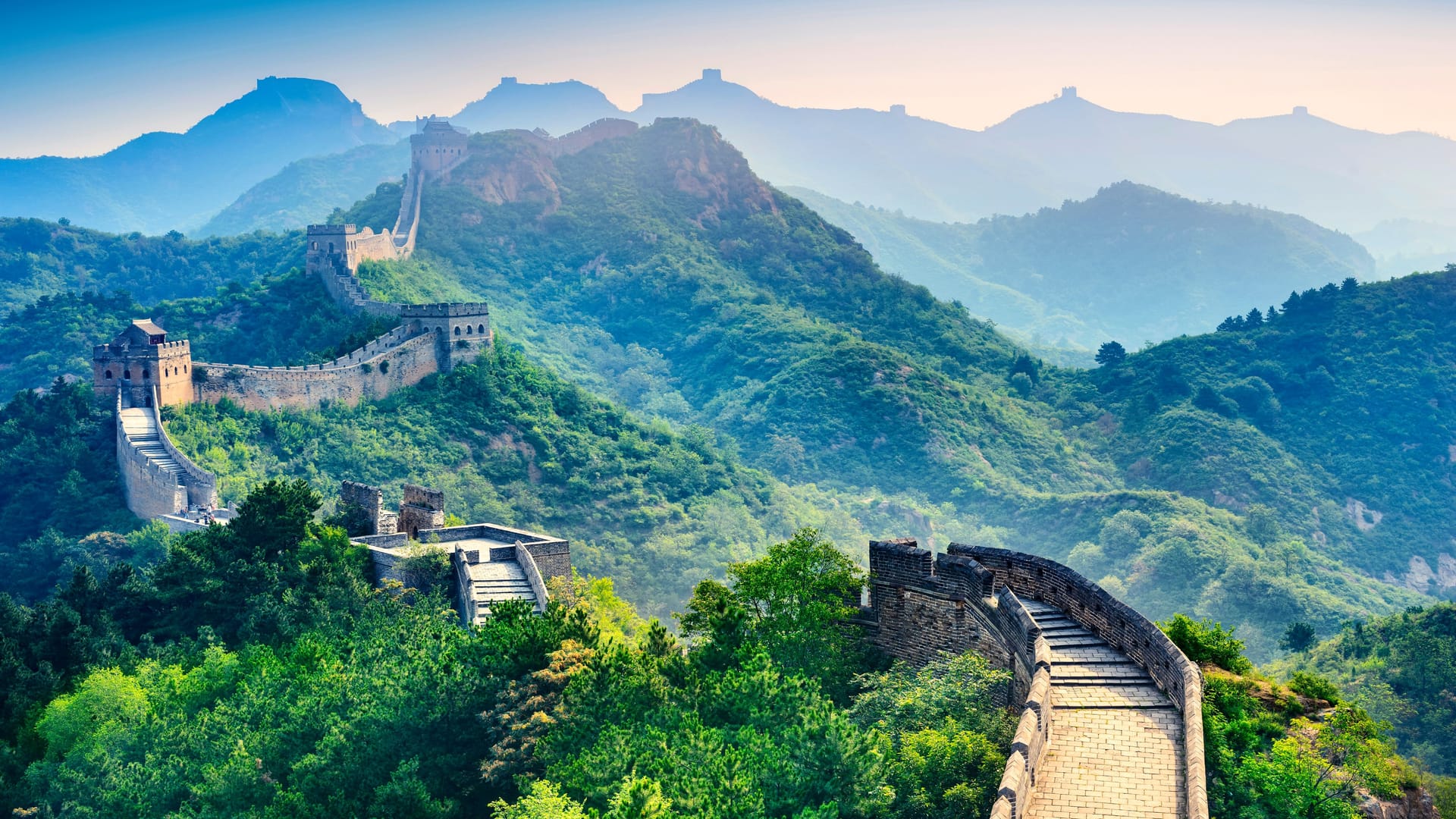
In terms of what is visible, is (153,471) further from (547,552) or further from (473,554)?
(547,552)

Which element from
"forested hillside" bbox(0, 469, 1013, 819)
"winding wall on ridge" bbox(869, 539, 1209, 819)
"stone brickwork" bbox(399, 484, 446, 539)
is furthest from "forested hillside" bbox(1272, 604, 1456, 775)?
"forested hillside" bbox(0, 469, 1013, 819)

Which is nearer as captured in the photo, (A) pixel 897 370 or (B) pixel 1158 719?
(B) pixel 1158 719

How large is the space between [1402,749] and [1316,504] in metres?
48.5

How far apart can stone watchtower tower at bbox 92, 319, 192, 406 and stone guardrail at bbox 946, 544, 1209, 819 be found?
140ft

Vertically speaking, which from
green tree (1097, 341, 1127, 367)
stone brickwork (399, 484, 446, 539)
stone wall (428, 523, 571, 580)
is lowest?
stone wall (428, 523, 571, 580)

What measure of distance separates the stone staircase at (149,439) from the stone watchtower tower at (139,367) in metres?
0.77

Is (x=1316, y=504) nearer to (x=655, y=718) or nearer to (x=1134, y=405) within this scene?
(x=1134, y=405)

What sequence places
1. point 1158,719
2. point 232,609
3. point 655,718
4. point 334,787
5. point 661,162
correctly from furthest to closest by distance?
point 661,162
point 232,609
point 334,787
point 655,718
point 1158,719

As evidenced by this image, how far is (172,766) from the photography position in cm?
2923

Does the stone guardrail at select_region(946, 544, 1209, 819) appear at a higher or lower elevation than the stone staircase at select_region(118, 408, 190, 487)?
lower

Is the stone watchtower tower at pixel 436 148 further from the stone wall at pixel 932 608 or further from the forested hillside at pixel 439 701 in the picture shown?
the stone wall at pixel 932 608

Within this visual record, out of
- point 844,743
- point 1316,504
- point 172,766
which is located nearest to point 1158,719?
point 844,743

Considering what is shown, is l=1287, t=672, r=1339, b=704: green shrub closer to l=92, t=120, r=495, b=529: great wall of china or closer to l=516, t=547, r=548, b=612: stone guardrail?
l=516, t=547, r=548, b=612: stone guardrail

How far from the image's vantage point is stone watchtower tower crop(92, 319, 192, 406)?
187 ft
